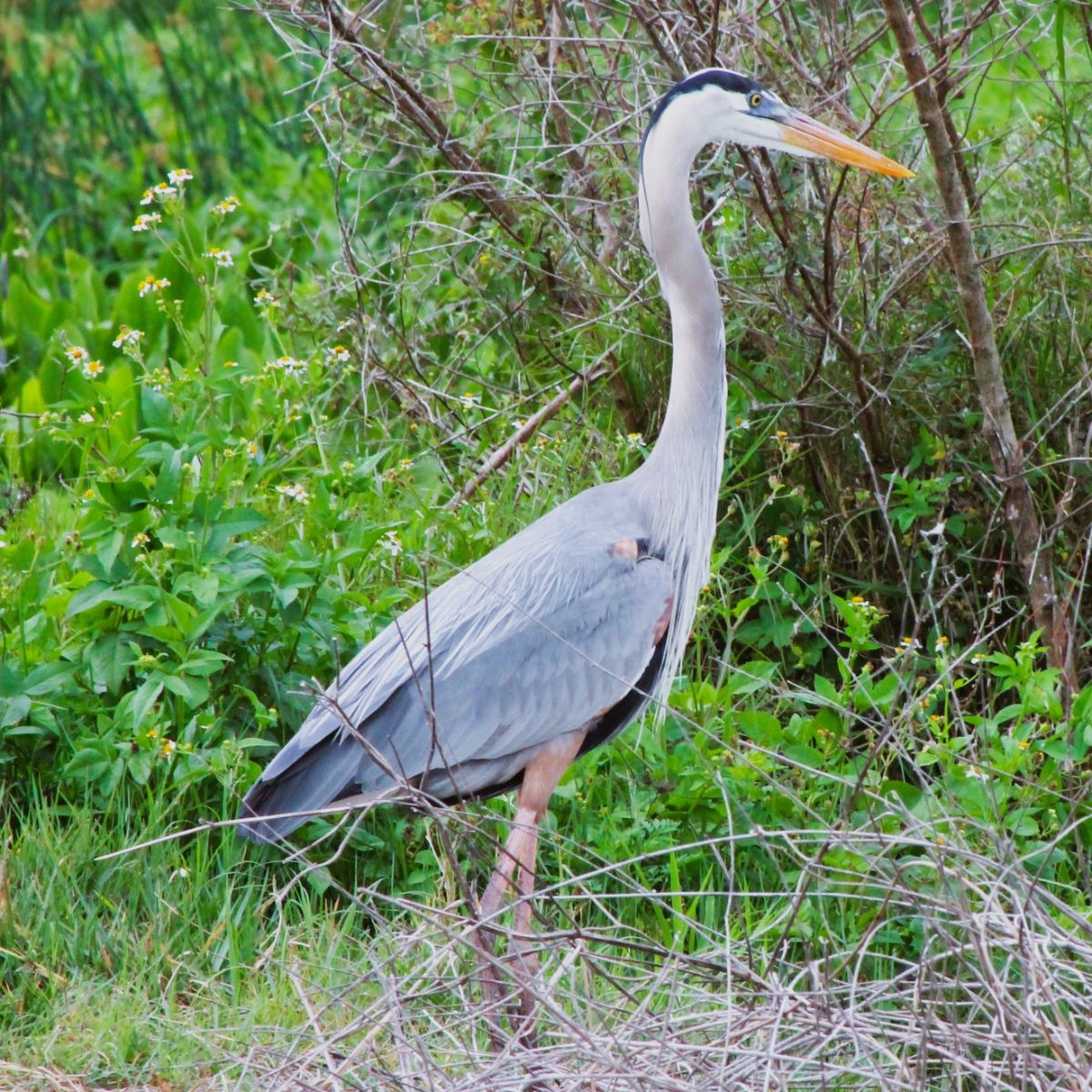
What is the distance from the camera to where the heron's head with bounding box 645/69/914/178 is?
152 inches

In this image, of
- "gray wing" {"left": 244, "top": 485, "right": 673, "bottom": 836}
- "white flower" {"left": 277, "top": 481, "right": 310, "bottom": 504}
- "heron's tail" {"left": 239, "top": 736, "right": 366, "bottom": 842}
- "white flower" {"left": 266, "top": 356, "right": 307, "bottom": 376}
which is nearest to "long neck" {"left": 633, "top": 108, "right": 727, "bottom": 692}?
"gray wing" {"left": 244, "top": 485, "right": 673, "bottom": 836}

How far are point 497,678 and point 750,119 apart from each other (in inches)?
55.4

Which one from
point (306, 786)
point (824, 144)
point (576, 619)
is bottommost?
point (306, 786)

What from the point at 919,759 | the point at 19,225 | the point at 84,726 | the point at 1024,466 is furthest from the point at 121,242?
the point at 919,759

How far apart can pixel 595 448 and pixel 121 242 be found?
425cm

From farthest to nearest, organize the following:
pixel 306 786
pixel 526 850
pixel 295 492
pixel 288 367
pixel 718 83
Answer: pixel 288 367 → pixel 295 492 → pixel 718 83 → pixel 306 786 → pixel 526 850

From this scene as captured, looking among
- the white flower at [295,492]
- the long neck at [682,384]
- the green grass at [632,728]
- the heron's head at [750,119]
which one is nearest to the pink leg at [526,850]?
the green grass at [632,728]

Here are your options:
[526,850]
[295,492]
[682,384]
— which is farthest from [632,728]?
[295,492]

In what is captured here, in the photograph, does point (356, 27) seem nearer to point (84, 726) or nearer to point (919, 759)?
point (84, 726)

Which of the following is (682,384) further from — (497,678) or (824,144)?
(497,678)

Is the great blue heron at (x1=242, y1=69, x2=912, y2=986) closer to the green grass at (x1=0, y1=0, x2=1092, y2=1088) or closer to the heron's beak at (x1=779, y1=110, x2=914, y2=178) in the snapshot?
the heron's beak at (x1=779, y1=110, x2=914, y2=178)

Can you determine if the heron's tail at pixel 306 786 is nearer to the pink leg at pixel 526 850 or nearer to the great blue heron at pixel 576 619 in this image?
the great blue heron at pixel 576 619

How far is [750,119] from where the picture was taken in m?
3.87

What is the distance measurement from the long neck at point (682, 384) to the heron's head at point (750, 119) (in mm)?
25
